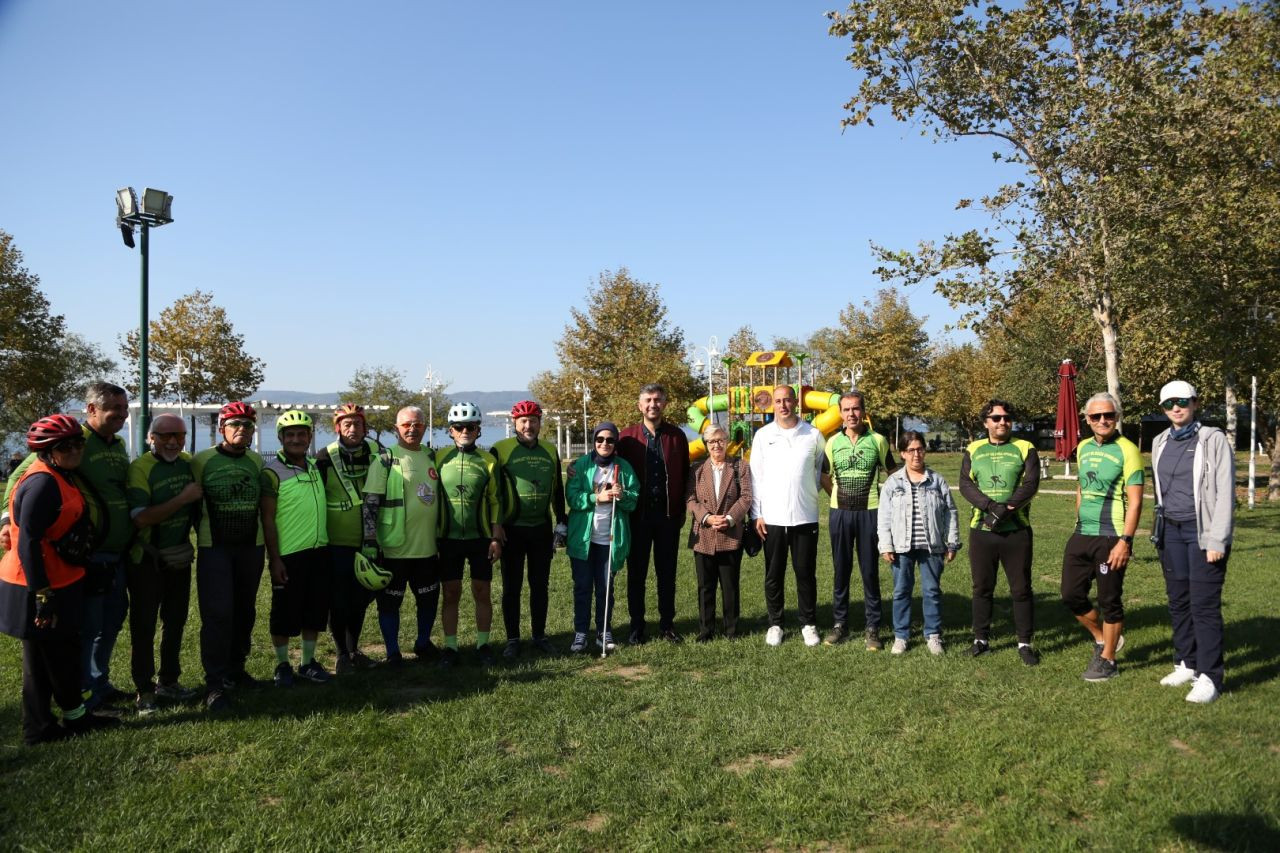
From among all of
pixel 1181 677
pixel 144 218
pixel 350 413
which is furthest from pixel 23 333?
pixel 1181 677

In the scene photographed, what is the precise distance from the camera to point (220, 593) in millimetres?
5297

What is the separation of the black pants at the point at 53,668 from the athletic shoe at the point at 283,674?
4.22 ft

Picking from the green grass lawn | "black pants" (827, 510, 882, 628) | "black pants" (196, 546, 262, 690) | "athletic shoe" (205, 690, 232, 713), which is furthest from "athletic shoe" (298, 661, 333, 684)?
"black pants" (827, 510, 882, 628)

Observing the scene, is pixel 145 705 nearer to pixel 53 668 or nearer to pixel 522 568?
pixel 53 668

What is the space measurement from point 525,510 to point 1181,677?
483cm

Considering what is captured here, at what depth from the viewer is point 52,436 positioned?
4.48 m

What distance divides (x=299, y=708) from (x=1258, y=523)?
16.4 metres

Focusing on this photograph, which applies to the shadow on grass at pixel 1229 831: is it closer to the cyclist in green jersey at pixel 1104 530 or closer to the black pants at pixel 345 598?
the cyclist in green jersey at pixel 1104 530

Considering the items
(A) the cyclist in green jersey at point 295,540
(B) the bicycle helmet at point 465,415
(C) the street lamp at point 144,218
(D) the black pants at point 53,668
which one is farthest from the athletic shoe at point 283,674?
(C) the street lamp at point 144,218

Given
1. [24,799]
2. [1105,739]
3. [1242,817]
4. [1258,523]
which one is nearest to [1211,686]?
[1105,739]

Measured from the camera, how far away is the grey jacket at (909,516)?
21.2 ft

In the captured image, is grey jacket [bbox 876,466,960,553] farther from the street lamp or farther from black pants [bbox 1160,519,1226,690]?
the street lamp

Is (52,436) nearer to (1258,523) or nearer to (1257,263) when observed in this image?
(1257,263)

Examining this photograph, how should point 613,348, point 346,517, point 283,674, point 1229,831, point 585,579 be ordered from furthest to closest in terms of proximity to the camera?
point 613,348 < point 585,579 < point 346,517 < point 283,674 < point 1229,831
